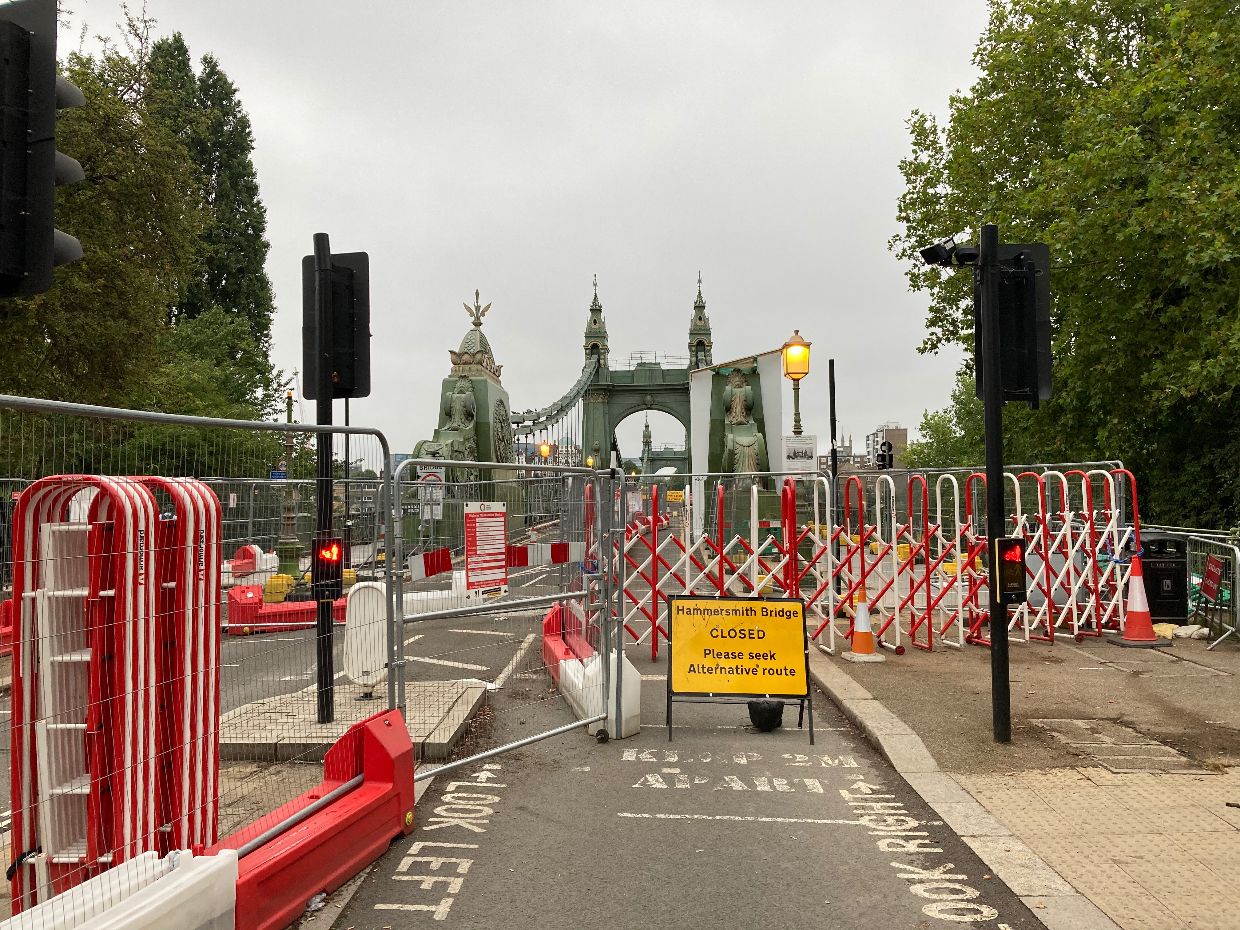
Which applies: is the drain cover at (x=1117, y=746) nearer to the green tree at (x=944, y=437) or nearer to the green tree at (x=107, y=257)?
the green tree at (x=107, y=257)

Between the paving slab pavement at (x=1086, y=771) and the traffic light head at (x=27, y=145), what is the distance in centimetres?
474

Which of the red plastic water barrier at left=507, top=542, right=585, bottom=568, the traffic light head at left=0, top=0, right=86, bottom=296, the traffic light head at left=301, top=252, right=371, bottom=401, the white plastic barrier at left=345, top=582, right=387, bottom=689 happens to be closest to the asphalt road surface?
the white plastic barrier at left=345, top=582, right=387, bottom=689

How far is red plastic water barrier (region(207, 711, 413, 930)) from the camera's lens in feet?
11.9

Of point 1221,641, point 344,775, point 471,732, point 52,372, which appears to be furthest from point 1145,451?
point 52,372

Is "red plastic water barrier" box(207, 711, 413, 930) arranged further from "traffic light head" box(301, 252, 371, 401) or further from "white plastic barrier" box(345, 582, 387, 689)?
"traffic light head" box(301, 252, 371, 401)

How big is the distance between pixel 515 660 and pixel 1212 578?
9.46 metres

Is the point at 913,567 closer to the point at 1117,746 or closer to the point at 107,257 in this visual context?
the point at 1117,746

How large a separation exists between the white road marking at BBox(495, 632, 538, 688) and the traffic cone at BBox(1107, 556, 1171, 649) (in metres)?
7.49

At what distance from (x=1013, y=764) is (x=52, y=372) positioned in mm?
17145

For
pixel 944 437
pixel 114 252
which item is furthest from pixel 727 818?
pixel 944 437

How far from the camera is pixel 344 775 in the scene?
4.60 m

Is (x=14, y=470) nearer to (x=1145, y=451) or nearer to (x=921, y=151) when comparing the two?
(x=1145, y=451)

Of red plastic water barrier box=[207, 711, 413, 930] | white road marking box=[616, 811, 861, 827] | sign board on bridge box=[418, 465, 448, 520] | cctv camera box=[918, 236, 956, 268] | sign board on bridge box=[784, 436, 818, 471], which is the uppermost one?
cctv camera box=[918, 236, 956, 268]

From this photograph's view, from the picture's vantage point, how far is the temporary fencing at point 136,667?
2.97 metres
